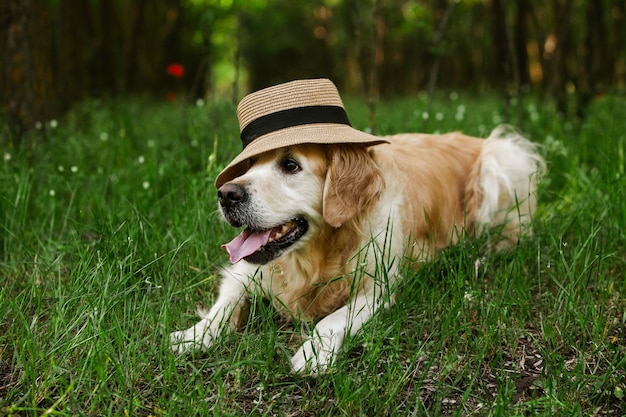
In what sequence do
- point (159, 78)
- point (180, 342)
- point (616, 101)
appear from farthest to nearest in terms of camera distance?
1. point (159, 78)
2. point (616, 101)
3. point (180, 342)

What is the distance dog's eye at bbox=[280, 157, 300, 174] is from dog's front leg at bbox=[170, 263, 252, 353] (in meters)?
0.51

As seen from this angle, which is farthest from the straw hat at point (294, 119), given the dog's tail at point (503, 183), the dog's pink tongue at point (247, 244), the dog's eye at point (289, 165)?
the dog's tail at point (503, 183)

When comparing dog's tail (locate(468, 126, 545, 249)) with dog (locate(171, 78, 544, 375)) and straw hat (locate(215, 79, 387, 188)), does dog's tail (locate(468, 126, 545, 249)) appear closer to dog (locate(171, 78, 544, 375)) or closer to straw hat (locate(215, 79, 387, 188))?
dog (locate(171, 78, 544, 375))

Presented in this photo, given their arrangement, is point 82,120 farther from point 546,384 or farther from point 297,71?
point 297,71

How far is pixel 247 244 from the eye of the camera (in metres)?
2.79

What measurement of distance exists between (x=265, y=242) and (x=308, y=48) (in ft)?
76.4

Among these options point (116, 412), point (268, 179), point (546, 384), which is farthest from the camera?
point (268, 179)

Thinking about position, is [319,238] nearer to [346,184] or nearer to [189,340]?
[346,184]

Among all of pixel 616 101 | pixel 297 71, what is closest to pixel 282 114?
pixel 616 101

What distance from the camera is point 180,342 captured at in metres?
2.41

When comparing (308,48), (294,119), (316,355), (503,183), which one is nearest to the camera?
(316,355)

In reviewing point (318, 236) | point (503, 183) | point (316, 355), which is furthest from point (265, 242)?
point (503, 183)

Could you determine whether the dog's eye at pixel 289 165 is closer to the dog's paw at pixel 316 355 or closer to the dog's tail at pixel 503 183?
the dog's paw at pixel 316 355

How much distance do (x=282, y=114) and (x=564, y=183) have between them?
292cm
